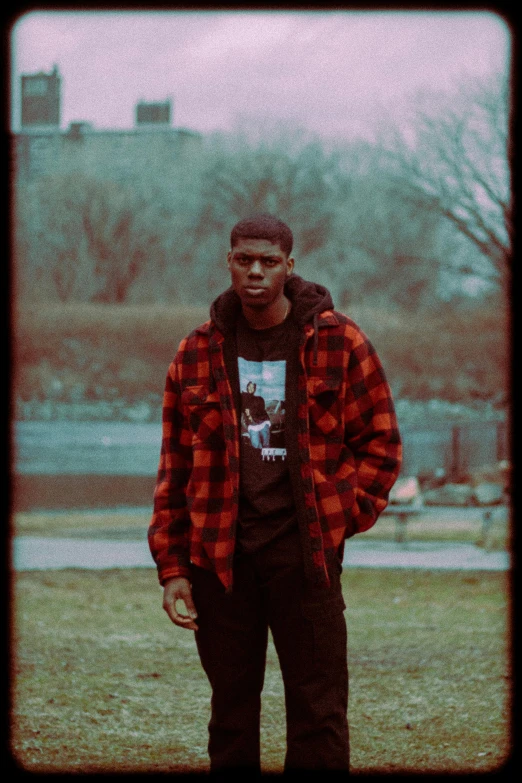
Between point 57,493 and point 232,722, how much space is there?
1447cm

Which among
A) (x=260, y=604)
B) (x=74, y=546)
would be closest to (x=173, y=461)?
(x=260, y=604)

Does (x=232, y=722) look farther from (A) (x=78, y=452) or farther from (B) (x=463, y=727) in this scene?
(A) (x=78, y=452)

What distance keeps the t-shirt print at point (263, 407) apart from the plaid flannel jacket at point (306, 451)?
5 cm

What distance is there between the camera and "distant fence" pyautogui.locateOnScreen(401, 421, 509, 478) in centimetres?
1780

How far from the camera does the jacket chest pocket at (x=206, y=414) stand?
3.29m

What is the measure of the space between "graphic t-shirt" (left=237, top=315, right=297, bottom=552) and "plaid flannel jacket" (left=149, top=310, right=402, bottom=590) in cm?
4

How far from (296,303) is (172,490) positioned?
0.65m

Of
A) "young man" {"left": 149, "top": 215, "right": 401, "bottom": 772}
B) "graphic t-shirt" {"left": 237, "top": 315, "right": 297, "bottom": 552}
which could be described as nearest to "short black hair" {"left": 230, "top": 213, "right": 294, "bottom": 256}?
"young man" {"left": 149, "top": 215, "right": 401, "bottom": 772}

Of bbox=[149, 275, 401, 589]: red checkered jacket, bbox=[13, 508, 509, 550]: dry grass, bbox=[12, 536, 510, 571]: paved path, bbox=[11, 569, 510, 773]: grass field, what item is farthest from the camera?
bbox=[13, 508, 509, 550]: dry grass

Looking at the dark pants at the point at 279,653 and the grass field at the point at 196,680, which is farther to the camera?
the grass field at the point at 196,680

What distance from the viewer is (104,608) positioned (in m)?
7.59

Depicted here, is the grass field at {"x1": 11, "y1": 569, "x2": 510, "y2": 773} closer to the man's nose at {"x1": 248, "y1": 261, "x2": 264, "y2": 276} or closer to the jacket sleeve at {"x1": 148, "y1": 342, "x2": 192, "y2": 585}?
the jacket sleeve at {"x1": 148, "y1": 342, "x2": 192, "y2": 585}

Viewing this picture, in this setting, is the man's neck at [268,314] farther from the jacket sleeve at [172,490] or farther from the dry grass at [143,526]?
the dry grass at [143,526]

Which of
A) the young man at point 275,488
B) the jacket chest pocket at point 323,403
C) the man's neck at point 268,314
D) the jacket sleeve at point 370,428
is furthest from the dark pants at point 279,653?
the man's neck at point 268,314
